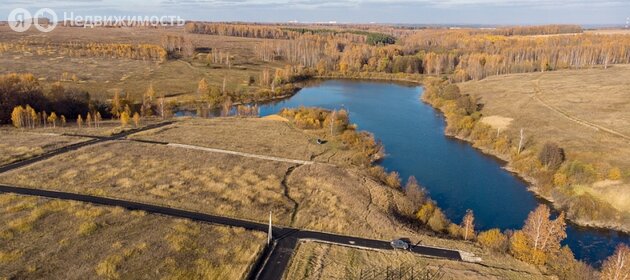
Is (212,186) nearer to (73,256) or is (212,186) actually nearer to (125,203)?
(125,203)

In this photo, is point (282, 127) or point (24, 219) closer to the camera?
point (24, 219)

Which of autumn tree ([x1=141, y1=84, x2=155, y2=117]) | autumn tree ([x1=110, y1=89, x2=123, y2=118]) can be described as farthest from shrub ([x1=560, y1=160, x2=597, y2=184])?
autumn tree ([x1=110, y1=89, x2=123, y2=118])

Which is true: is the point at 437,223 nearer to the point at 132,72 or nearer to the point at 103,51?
the point at 132,72

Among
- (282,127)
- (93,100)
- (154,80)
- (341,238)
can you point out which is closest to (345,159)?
(282,127)

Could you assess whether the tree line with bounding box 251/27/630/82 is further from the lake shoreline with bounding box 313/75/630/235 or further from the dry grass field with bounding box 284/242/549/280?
the dry grass field with bounding box 284/242/549/280

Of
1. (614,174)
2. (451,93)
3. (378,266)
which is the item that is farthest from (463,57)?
(378,266)

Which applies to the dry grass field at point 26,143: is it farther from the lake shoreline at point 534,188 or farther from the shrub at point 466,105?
the shrub at point 466,105

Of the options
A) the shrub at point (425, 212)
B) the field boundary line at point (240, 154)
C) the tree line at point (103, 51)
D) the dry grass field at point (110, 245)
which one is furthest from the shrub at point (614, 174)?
the tree line at point (103, 51)
